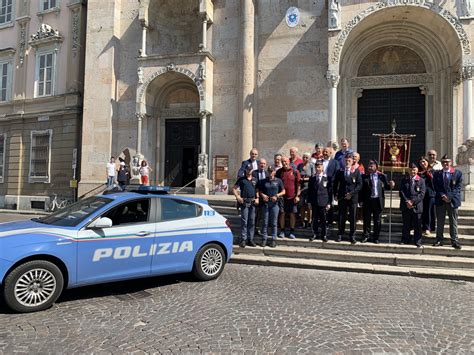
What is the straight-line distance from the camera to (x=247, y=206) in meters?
8.89

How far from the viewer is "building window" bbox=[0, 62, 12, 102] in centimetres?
2266

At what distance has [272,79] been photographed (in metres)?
16.1

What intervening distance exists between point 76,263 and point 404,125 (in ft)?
46.7

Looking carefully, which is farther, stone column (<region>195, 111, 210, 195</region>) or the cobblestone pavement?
stone column (<region>195, 111, 210, 195</region>)

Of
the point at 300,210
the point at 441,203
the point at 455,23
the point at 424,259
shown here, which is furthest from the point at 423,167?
the point at 455,23

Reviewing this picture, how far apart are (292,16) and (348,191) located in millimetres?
10021

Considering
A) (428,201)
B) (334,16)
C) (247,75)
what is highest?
(334,16)

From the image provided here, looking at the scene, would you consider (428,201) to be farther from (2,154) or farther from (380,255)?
(2,154)

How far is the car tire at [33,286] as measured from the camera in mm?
4723

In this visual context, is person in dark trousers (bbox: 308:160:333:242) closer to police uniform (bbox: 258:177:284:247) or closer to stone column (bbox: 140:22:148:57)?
police uniform (bbox: 258:177:284:247)

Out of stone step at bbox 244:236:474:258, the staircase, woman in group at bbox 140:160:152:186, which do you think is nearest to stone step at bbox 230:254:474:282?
the staircase

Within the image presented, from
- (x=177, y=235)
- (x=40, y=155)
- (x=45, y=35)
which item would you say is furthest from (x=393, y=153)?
(x=45, y=35)

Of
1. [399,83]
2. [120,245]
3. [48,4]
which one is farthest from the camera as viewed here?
[48,4]

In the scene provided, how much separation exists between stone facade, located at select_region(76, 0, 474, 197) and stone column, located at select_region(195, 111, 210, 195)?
47mm
